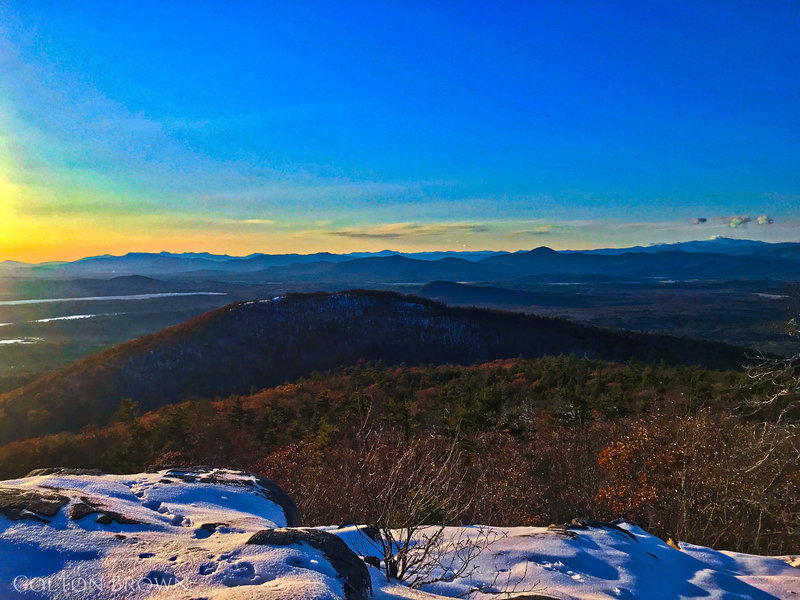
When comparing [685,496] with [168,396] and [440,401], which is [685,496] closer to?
[440,401]

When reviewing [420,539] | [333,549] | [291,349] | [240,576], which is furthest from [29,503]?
[291,349]

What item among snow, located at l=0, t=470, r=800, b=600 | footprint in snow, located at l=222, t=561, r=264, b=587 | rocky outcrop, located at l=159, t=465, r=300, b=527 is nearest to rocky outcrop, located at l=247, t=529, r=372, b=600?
snow, located at l=0, t=470, r=800, b=600

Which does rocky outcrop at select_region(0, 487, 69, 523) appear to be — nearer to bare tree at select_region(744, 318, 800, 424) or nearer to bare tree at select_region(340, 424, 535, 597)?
bare tree at select_region(340, 424, 535, 597)

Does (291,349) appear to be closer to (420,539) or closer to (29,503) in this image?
(420,539)

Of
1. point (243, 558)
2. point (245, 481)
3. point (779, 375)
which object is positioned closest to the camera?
point (243, 558)

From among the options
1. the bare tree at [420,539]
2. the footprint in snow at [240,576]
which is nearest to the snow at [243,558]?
the footprint in snow at [240,576]
